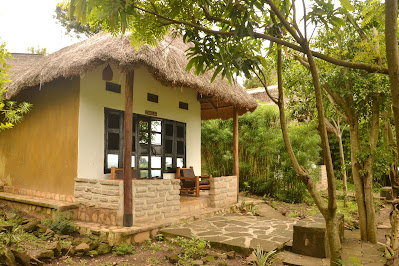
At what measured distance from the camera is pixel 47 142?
600cm

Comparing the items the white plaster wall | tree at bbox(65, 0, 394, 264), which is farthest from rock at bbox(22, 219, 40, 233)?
tree at bbox(65, 0, 394, 264)

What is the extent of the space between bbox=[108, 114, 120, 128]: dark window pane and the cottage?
0.8 inches

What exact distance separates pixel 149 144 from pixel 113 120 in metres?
1.03

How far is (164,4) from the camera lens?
233cm

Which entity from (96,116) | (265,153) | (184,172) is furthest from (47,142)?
(265,153)

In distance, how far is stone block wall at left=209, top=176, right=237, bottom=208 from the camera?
6.30m

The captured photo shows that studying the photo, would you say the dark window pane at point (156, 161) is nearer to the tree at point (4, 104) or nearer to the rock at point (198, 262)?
the tree at point (4, 104)

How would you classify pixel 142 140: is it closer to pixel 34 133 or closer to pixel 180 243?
pixel 34 133

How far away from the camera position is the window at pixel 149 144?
237 inches

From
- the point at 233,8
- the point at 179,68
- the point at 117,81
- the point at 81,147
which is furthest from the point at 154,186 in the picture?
the point at 233,8

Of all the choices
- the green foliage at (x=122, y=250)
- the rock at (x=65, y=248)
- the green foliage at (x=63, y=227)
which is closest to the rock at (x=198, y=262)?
the green foliage at (x=122, y=250)

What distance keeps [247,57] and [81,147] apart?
4120 mm

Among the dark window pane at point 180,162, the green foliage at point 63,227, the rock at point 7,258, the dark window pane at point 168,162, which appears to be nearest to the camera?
the rock at point 7,258

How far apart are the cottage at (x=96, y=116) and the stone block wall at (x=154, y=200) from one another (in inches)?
4.6
